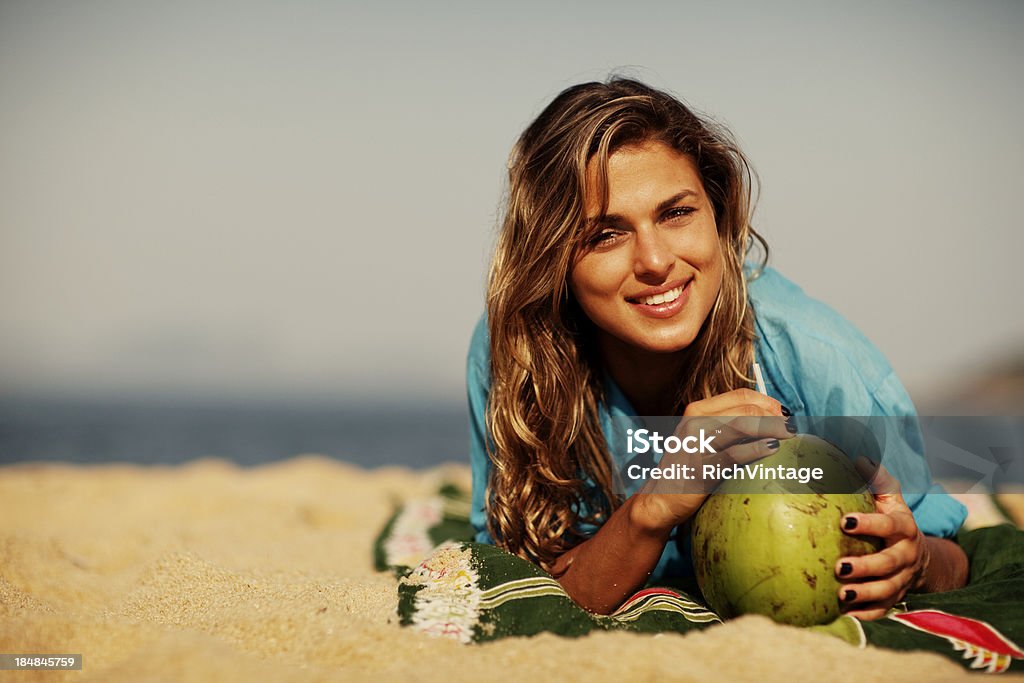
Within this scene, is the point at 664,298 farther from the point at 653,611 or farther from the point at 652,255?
the point at 653,611

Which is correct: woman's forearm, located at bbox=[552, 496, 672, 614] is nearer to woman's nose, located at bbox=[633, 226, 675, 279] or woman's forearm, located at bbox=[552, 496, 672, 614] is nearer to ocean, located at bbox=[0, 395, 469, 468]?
woman's nose, located at bbox=[633, 226, 675, 279]

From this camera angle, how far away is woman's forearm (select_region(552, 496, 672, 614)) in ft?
7.64

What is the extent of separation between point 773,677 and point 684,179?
1578 millimetres

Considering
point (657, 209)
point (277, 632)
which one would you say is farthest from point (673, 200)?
point (277, 632)

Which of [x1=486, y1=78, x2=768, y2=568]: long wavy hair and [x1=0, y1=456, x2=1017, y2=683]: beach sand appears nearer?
[x1=0, y1=456, x2=1017, y2=683]: beach sand

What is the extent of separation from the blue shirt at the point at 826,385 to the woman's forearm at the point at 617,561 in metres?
0.48

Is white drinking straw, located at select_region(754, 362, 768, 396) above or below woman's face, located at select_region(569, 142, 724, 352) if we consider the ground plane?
below

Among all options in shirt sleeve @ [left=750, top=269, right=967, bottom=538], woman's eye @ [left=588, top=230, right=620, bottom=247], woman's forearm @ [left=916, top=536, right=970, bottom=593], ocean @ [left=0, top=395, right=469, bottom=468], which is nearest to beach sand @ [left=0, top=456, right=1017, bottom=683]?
woman's forearm @ [left=916, top=536, right=970, bottom=593]

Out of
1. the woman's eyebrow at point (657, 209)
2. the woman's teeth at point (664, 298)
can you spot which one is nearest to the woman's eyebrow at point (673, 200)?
the woman's eyebrow at point (657, 209)

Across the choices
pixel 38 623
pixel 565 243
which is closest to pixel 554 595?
pixel 565 243

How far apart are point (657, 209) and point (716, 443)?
0.78 metres

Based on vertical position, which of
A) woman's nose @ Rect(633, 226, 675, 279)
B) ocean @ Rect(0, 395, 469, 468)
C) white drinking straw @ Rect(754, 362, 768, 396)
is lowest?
white drinking straw @ Rect(754, 362, 768, 396)

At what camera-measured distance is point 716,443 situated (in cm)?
220

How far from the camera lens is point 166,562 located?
9.39 feet
